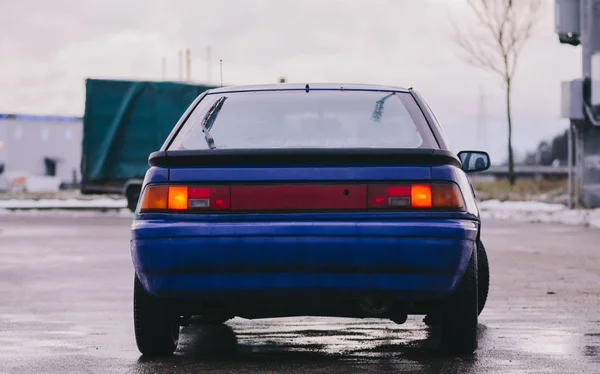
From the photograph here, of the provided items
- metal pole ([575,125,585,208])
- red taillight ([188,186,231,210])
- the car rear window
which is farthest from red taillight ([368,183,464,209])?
metal pole ([575,125,585,208])

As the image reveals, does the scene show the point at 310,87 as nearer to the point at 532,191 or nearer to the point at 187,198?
the point at 187,198

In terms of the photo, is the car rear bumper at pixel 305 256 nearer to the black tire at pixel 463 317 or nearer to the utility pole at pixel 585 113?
the black tire at pixel 463 317

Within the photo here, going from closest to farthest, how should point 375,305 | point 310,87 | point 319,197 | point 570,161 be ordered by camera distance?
1. point 319,197
2. point 375,305
3. point 310,87
4. point 570,161

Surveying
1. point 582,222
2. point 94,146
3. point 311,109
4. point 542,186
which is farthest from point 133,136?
point 311,109

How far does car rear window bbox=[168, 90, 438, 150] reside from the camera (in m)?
6.07

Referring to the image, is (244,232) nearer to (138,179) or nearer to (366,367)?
(366,367)

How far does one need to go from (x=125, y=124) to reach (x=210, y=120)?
1995 cm

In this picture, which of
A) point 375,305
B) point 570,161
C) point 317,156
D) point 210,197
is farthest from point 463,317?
point 570,161

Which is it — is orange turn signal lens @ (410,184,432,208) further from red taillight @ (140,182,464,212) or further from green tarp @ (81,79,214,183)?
green tarp @ (81,79,214,183)

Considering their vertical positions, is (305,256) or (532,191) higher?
(532,191)

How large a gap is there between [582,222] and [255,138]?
17321mm

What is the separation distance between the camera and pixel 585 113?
27.8 meters

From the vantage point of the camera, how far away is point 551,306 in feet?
28.4

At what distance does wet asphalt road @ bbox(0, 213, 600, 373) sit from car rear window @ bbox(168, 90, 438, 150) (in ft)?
3.74
